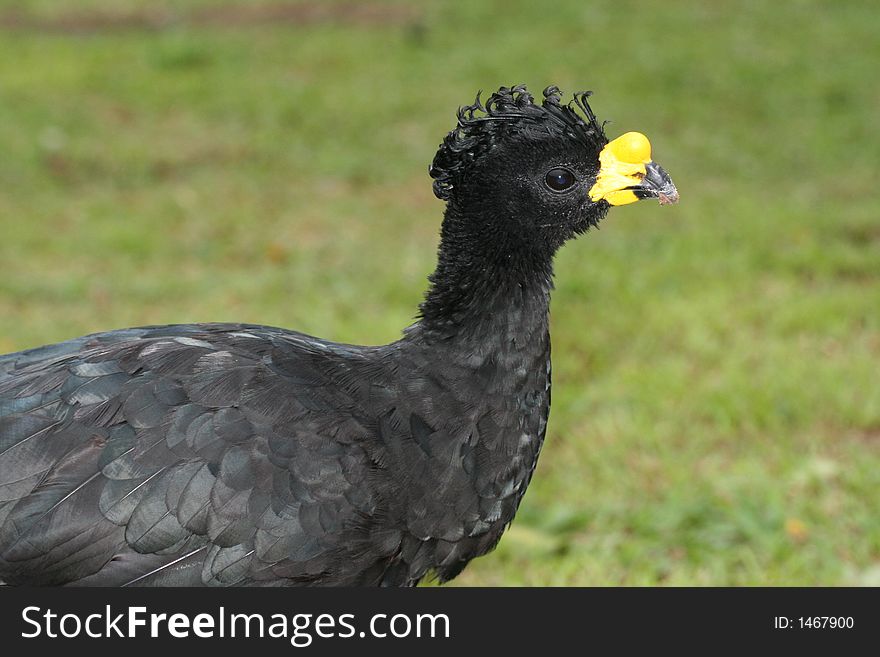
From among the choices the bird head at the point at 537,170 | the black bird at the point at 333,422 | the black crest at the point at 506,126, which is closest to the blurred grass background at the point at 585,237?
the black bird at the point at 333,422

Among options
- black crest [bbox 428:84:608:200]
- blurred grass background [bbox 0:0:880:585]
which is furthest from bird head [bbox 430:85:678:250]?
blurred grass background [bbox 0:0:880:585]

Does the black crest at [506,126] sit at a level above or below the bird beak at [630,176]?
above

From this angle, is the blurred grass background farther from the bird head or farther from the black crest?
the black crest

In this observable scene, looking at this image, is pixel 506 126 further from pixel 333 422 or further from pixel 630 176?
pixel 333 422

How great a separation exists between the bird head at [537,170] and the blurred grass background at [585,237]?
171 cm

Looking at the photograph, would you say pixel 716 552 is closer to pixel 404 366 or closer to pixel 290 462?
pixel 404 366

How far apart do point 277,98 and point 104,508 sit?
26.7ft

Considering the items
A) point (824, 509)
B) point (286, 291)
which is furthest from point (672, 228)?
point (824, 509)

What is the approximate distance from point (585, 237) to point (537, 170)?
4.65m

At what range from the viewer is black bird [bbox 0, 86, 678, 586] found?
9.98ft

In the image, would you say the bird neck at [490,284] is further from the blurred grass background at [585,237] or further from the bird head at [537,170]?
the blurred grass background at [585,237]

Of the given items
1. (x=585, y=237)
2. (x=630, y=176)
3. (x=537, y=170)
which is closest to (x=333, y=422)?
(x=537, y=170)

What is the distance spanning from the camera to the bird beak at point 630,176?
3.32 meters

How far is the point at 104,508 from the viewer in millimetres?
3035
